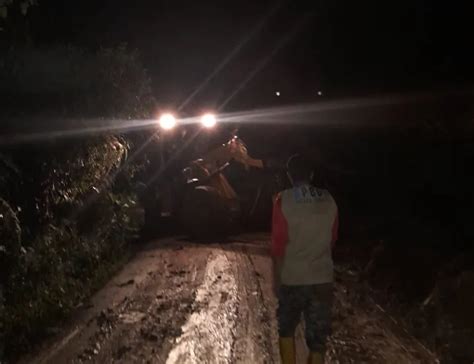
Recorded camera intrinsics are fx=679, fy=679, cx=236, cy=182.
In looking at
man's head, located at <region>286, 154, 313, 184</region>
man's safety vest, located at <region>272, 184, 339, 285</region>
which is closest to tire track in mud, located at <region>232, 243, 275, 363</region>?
man's safety vest, located at <region>272, 184, 339, 285</region>

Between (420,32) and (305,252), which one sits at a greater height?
(420,32)

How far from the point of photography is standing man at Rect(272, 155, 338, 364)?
229 inches

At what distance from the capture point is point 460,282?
27.1 feet

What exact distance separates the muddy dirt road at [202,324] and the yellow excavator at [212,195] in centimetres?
312

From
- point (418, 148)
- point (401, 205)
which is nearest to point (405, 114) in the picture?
point (418, 148)

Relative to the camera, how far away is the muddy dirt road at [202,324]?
7.43 metres

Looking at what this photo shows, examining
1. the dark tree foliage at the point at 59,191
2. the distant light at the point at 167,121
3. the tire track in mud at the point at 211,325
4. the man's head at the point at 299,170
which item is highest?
the distant light at the point at 167,121

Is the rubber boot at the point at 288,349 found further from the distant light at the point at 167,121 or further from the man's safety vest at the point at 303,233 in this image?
the distant light at the point at 167,121

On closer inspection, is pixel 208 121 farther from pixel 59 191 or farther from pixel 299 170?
pixel 299 170

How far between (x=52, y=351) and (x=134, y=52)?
9357 millimetres

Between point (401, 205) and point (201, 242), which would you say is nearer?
point (201, 242)

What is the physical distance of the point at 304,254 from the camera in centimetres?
586

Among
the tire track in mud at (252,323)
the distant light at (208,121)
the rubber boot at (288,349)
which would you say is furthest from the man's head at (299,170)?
the distant light at (208,121)

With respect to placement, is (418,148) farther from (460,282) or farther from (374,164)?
(460,282)
